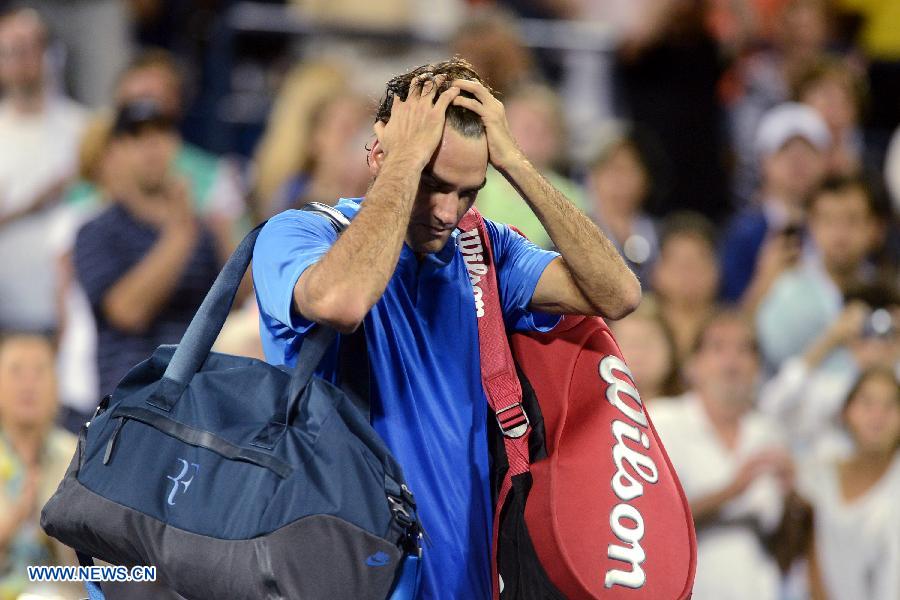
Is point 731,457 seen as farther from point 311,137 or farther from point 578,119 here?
point 578,119

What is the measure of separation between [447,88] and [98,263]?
3356 mm

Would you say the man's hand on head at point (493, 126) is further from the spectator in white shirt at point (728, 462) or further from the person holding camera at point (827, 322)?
the person holding camera at point (827, 322)

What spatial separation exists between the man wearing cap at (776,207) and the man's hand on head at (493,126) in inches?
170

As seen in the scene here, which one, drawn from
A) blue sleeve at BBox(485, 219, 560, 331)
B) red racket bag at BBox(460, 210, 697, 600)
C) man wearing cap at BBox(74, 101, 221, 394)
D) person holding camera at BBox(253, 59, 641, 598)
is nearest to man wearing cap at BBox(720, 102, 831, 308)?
man wearing cap at BBox(74, 101, 221, 394)

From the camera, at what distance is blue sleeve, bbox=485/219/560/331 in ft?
9.66

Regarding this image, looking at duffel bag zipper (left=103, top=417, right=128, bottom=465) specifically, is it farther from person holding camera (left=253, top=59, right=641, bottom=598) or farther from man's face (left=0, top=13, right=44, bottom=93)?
man's face (left=0, top=13, right=44, bottom=93)

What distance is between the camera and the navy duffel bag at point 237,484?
2307mm

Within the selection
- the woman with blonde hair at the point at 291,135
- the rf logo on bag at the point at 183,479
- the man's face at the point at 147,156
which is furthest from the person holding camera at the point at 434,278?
the woman with blonde hair at the point at 291,135

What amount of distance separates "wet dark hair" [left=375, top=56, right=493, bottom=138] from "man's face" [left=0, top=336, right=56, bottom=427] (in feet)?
8.98

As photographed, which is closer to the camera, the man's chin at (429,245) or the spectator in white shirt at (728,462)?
the man's chin at (429,245)

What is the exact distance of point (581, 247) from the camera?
111 inches

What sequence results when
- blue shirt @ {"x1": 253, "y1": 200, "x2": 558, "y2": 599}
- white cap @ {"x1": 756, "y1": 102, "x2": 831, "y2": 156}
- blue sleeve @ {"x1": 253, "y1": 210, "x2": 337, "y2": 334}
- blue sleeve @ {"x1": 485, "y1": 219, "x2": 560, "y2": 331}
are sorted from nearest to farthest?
blue sleeve @ {"x1": 253, "y1": 210, "x2": 337, "y2": 334}
blue shirt @ {"x1": 253, "y1": 200, "x2": 558, "y2": 599}
blue sleeve @ {"x1": 485, "y1": 219, "x2": 560, "y2": 331}
white cap @ {"x1": 756, "y1": 102, "x2": 831, "y2": 156}

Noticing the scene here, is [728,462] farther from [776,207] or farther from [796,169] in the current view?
[796,169]

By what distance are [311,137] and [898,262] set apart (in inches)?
136
